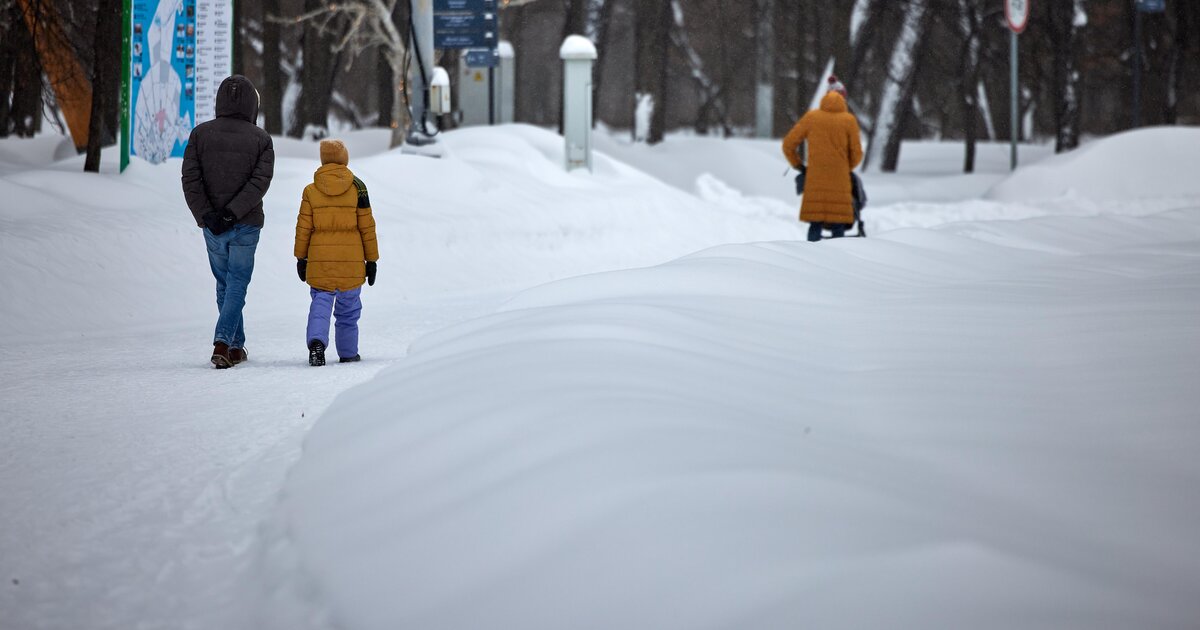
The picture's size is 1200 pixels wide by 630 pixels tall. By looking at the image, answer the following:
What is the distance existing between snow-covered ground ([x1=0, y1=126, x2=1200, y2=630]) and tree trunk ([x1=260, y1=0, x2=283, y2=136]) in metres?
17.4

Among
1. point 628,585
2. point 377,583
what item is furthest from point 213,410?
point 628,585

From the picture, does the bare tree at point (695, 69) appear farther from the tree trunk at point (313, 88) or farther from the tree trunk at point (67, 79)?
the tree trunk at point (67, 79)

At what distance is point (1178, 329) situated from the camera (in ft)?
15.0

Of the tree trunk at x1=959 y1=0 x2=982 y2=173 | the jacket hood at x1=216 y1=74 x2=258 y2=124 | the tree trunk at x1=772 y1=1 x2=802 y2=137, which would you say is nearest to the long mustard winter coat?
the jacket hood at x1=216 y1=74 x2=258 y2=124

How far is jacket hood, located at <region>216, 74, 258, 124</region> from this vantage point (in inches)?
272

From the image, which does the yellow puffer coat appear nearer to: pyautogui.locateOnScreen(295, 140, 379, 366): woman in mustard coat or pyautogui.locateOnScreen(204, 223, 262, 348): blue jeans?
pyautogui.locateOnScreen(295, 140, 379, 366): woman in mustard coat

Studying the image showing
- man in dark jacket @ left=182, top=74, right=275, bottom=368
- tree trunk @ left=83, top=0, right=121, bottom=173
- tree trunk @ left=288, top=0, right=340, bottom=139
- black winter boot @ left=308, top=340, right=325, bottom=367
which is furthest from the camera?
tree trunk @ left=288, top=0, right=340, bottom=139

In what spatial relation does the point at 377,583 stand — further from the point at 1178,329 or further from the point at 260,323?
the point at 260,323

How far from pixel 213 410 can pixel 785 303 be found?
272cm

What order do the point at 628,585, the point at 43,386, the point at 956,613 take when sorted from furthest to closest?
the point at 43,386
the point at 628,585
the point at 956,613

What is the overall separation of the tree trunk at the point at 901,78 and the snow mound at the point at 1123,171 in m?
5.66

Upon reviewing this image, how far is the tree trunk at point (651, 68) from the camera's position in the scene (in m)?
28.6

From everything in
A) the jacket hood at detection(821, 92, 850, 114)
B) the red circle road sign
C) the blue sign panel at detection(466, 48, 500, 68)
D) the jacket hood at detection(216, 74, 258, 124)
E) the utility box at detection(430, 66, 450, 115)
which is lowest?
the jacket hood at detection(216, 74, 258, 124)

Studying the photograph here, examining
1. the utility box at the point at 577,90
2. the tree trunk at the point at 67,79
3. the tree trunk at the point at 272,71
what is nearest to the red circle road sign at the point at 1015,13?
the utility box at the point at 577,90
